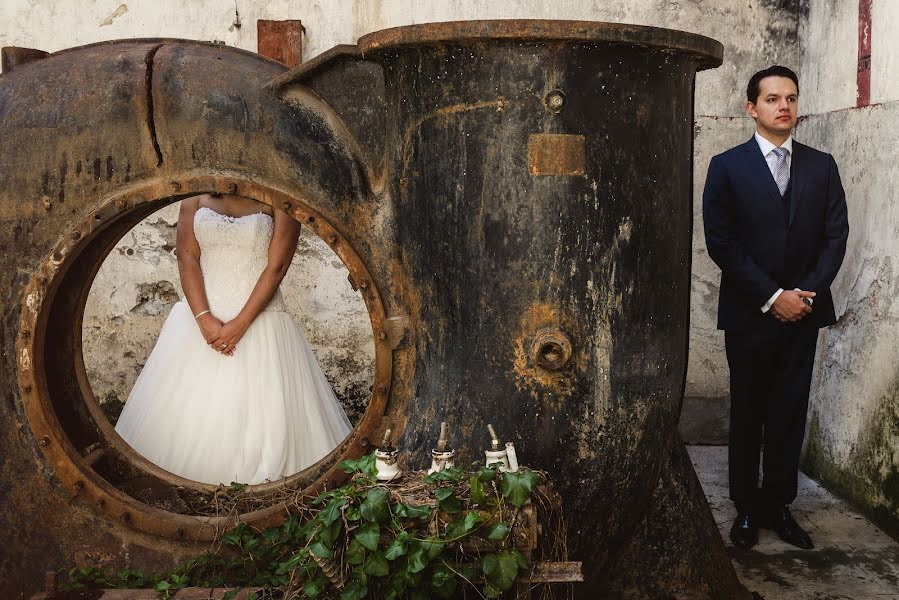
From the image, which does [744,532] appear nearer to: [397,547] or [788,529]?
[788,529]

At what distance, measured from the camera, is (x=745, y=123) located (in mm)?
4961

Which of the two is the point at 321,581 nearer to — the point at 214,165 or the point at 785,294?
the point at 214,165

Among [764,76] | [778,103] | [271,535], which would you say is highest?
[764,76]

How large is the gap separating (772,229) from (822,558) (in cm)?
129

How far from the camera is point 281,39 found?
500 centimetres

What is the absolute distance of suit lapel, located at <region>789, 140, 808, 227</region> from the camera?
3859mm

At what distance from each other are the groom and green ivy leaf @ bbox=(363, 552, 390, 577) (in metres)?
2.12

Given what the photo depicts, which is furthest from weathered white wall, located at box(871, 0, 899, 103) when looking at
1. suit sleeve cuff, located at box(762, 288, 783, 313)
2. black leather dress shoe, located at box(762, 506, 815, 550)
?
black leather dress shoe, located at box(762, 506, 815, 550)

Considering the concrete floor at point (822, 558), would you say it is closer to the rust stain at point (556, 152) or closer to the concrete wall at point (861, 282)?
the concrete wall at point (861, 282)

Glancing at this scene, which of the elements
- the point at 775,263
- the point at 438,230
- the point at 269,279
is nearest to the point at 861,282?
the point at 775,263

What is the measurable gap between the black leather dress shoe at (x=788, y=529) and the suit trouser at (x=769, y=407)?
0.14ft

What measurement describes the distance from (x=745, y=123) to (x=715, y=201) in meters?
1.24

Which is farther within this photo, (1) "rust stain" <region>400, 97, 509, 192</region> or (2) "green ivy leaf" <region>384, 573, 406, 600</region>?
(1) "rust stain" <region>400, 97, 509, 192</region>

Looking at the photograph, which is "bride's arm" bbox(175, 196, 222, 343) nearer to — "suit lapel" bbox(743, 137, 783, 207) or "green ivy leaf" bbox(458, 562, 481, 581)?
"green ivy leaf" bbox(458, 562, 481, 581)
